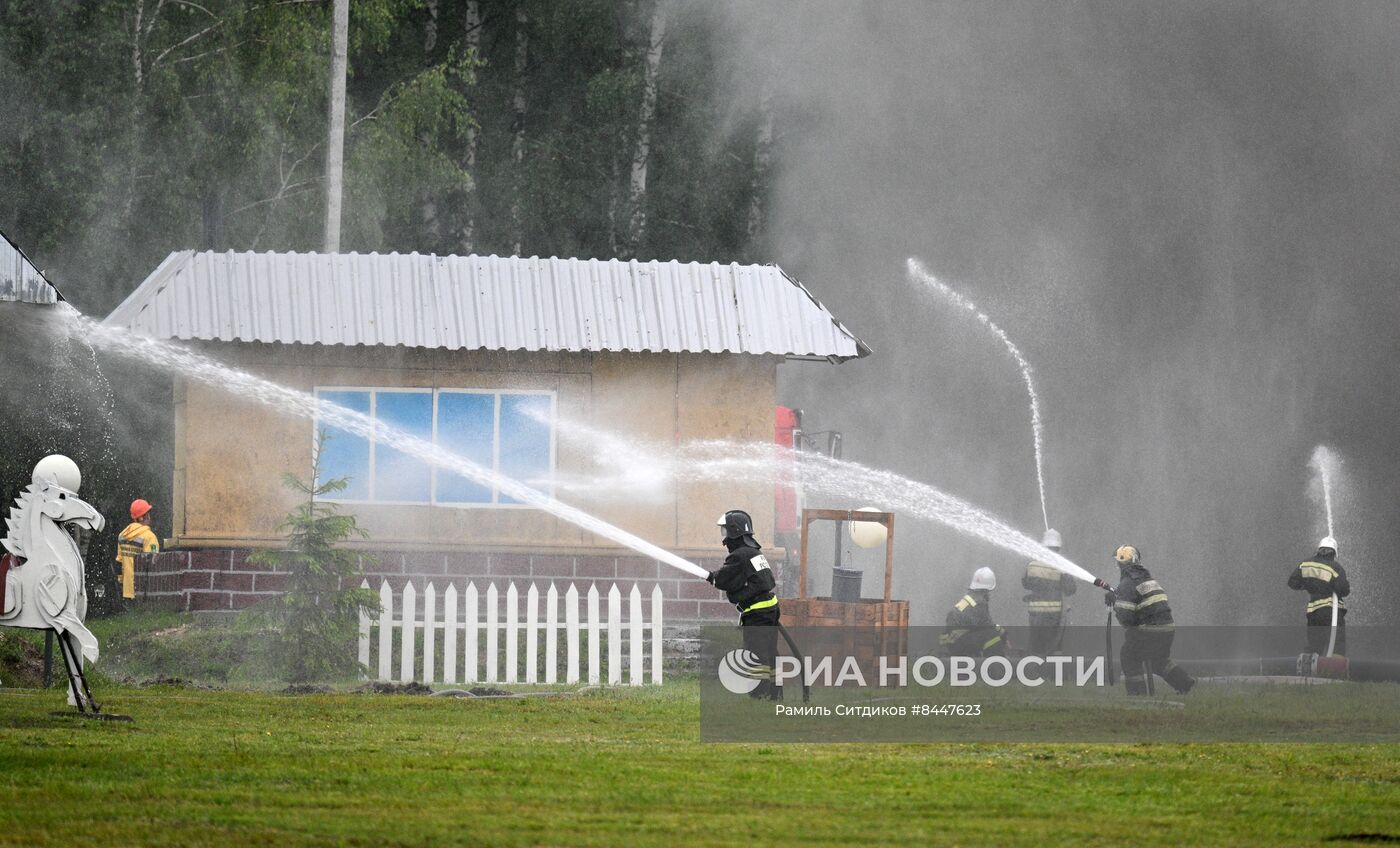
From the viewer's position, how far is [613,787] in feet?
31.9

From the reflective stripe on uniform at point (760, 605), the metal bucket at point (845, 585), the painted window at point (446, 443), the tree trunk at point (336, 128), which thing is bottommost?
the reflective stripe on uniform at point (760, 605)

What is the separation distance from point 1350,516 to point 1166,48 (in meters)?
10.00

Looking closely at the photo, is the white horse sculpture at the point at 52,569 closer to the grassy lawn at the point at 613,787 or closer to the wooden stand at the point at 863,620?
the grassy lawn at the point at 613,787

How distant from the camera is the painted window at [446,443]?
1944 centimetres

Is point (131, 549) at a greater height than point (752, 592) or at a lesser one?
greater

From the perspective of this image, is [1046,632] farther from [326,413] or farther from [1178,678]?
[326,413]

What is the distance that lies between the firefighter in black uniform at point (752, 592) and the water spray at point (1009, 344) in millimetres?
17589

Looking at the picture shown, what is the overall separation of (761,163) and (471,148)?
5.61 m

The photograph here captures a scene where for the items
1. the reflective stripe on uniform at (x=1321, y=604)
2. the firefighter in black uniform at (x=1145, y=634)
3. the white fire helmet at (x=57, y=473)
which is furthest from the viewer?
the reflective stripe on uniform at (x=1321, y=604)

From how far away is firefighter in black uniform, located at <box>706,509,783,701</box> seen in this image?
1471cm

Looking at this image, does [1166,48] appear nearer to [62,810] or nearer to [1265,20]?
[1265,20]

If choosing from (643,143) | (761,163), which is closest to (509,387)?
(643,143)

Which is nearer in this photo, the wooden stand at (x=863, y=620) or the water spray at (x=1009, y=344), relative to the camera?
the wooden stand at (x=863, y=620)

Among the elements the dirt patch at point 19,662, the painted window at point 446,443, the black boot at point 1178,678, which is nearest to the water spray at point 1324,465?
the black boot at point 1178,678
